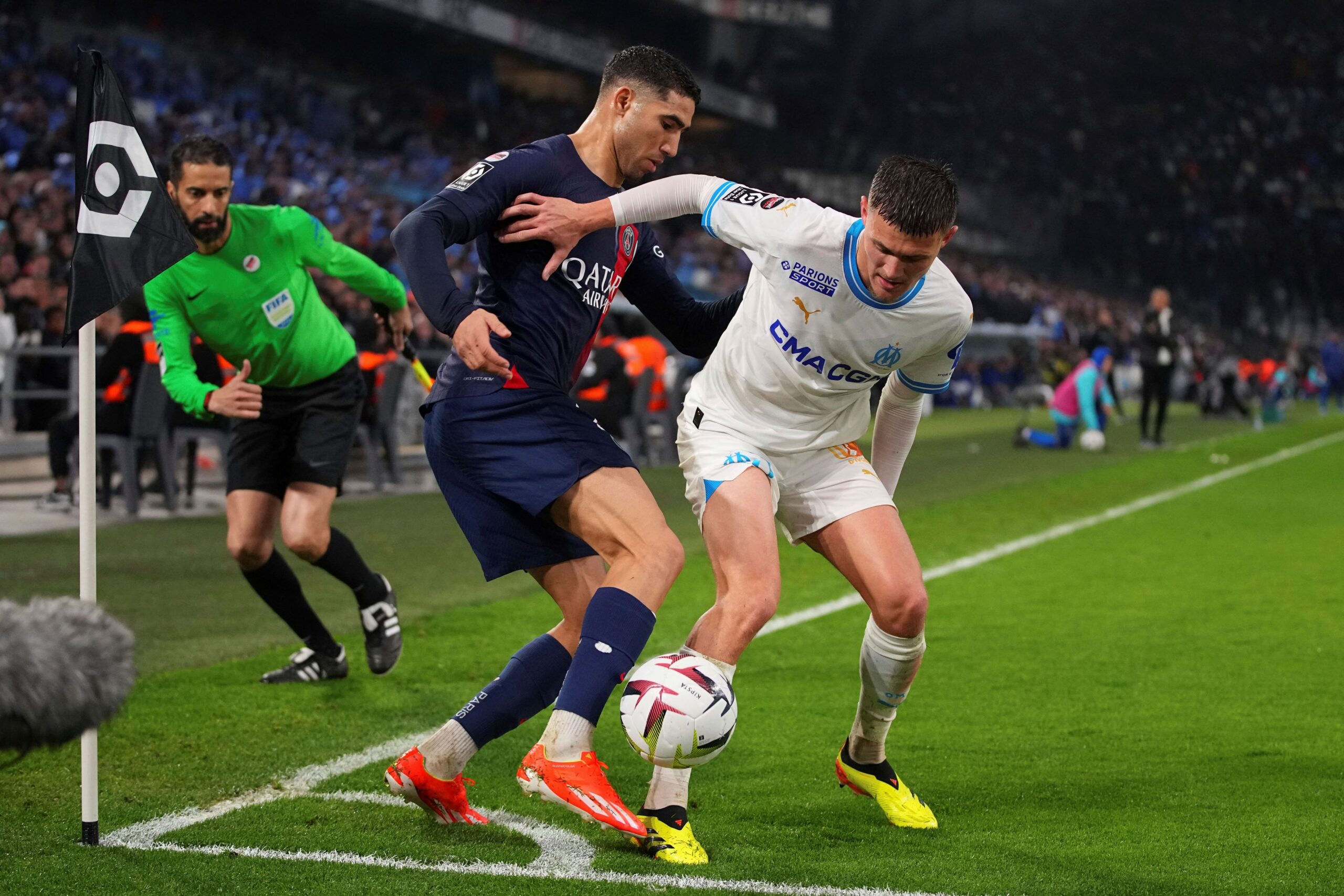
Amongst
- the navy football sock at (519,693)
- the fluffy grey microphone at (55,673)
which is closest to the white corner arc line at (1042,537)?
the navy football sock at (519,693)

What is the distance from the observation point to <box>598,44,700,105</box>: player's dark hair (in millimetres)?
3969

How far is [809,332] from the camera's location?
4141 millimetres

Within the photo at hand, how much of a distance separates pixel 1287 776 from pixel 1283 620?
3.25 meters

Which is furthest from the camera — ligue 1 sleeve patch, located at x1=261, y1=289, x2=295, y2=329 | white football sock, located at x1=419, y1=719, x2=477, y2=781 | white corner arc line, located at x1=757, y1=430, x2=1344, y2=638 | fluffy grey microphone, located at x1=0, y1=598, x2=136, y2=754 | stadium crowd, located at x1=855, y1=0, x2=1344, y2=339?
stadium crowd, located at x1=855, y1=0, x2=1344, y2=339

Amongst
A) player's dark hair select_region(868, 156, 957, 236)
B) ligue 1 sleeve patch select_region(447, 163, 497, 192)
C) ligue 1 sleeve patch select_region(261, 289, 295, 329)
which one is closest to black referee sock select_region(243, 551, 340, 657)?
ligue 1 sleeve patch select_region(261, 289, 295, 329)

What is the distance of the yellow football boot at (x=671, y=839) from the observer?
366 centimetres

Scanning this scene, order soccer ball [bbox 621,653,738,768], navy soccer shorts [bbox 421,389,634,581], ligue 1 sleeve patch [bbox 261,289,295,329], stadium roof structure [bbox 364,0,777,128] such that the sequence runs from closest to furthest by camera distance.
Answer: soccer ball [bbox 621,653,738,768] < navy soccer shorts [bbox 421,389,634,581] < ligue 1 sleeve patch [bbox 261,289,295,329] < stadium roof structure [bbox 364,0,777,128]

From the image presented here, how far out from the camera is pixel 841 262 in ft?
13.3

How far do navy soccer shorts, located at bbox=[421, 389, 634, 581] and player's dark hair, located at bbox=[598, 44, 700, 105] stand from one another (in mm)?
913

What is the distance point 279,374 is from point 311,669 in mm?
1268

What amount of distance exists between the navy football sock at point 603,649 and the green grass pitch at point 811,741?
44cm

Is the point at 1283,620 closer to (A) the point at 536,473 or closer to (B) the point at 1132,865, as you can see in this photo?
(B) the point at 1132,865

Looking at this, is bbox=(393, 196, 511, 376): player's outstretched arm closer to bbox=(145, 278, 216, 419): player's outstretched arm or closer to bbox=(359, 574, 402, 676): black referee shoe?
bbox=(145, 278, 216, 419): player's outstretched arm

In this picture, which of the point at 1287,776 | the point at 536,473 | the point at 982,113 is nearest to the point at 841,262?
the point at 536,473
